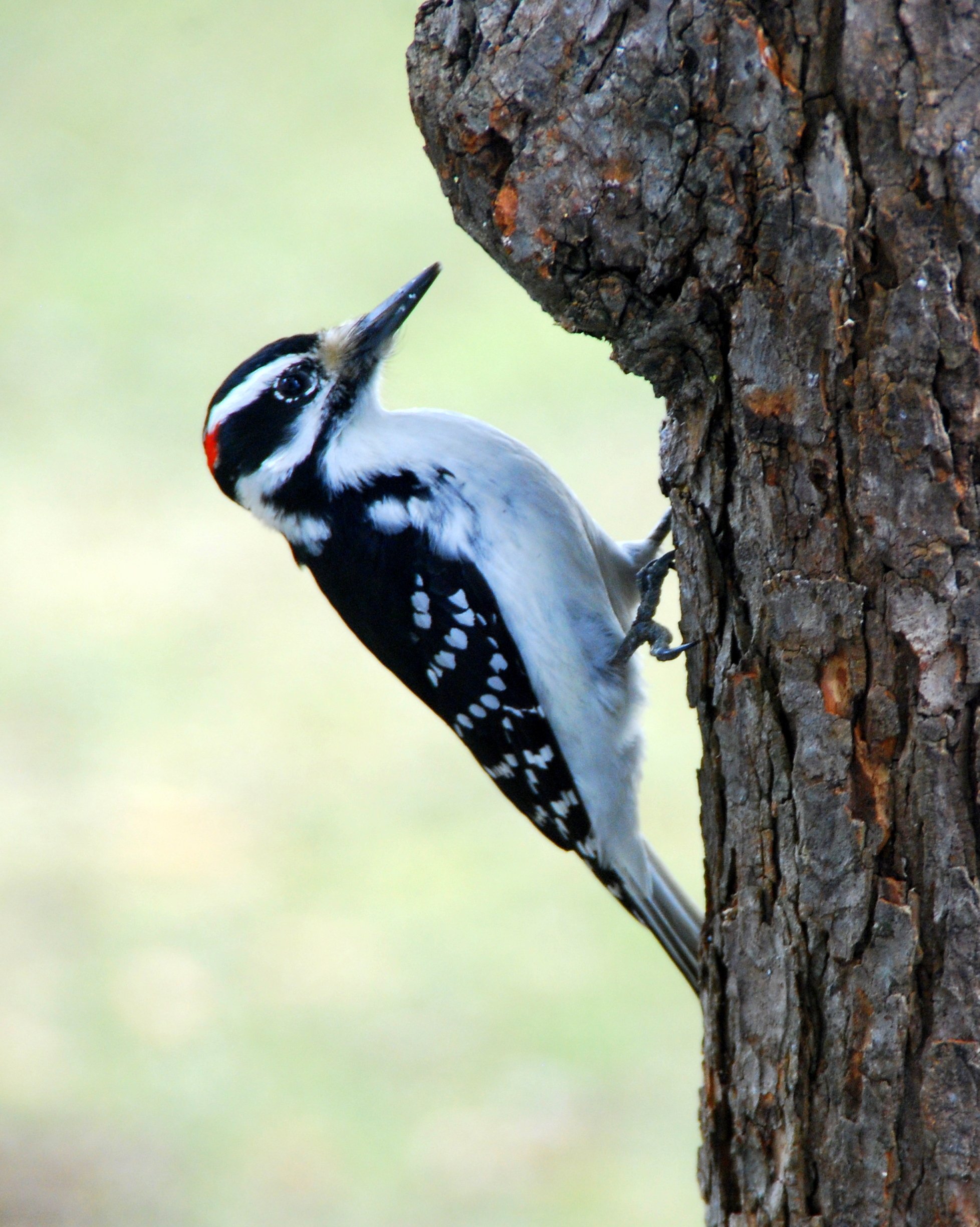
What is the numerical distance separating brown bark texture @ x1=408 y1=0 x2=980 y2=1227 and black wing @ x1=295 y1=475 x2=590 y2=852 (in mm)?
909

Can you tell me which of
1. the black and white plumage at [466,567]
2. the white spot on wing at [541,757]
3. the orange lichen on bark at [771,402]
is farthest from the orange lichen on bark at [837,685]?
the white spot on wing at [541,757]

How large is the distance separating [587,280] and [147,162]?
369 inches

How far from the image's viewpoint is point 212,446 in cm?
309

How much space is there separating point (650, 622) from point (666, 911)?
2.69ft

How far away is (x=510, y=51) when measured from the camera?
76.5 inches

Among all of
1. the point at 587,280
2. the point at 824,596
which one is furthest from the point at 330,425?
the point at 824,596

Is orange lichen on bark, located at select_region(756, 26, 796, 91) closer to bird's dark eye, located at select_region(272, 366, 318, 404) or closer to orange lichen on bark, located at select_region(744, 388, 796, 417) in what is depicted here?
orange lichen on bark, located at select_region(744, 388, 796, 417)

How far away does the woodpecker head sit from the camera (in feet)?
9.82

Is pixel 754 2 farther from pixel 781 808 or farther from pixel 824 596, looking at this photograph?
pixel 781 808

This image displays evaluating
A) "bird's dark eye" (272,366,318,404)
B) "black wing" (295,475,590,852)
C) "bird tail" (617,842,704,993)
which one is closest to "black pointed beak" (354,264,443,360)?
"bird's dark eye" (272,366,318,404)

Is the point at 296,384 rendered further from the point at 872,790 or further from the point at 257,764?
the point at 257,764

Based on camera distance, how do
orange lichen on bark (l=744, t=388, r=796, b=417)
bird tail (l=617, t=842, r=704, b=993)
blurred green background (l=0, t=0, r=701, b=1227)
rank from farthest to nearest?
blurred green background (l=0, t=0, r=701, b=1227), bird tail (l=617, t=842, r=704, b=993), orange lichen on bark (l=744, t=388, r=796, b=417)

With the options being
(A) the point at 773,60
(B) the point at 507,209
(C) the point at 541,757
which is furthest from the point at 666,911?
(A) the point at 773,60

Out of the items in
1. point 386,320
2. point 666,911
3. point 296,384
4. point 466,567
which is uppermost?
point 386,320
